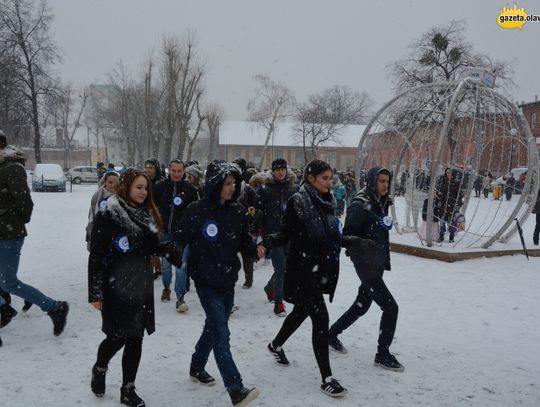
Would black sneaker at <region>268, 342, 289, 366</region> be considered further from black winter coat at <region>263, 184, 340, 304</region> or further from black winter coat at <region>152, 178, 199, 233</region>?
black winter coat at <region>152, 178, 199, 233</region>

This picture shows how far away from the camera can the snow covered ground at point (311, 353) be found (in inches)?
151

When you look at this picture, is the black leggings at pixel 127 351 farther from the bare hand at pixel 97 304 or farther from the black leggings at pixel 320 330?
the black leggings at pixel 320 330

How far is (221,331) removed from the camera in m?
3.57

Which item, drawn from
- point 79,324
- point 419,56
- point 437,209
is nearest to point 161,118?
point 419,56

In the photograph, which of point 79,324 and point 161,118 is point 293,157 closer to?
point 161,118

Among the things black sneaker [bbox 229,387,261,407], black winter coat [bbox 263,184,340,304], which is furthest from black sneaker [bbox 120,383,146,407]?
black winter coat [bbox 263,184,340,304]

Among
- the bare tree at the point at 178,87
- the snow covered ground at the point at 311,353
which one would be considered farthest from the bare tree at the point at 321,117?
the snow covered ground at the point at 311,353

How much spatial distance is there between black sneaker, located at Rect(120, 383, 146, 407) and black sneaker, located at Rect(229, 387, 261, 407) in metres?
0.67

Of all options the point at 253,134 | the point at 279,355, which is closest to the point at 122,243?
the point at 279,355

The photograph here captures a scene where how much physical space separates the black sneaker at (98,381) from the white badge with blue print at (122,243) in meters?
0.94

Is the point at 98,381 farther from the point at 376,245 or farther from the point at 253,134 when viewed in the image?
the point at 253,134

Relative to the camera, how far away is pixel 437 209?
10.9 meters

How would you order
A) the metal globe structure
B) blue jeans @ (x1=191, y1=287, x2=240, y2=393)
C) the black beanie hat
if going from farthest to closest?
the metal globe structure, the black beanie hat, blue jeans @ (x1=191, y1=287, x2=240, y2=393)

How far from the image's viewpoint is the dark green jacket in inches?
180
